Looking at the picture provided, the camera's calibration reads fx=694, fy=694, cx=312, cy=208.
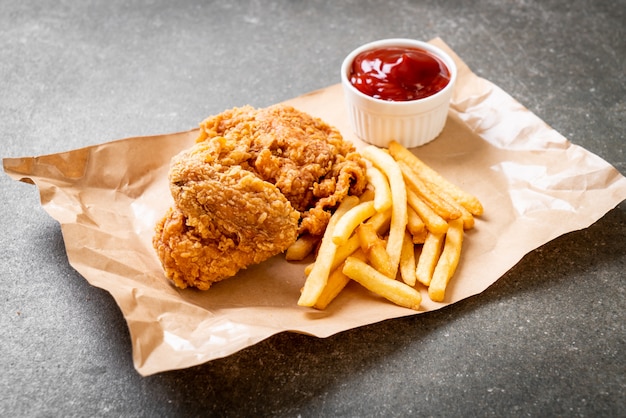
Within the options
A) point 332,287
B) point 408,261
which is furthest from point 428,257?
point 332,287

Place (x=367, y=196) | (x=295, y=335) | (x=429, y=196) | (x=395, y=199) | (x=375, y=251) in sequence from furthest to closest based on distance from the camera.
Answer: (x=367, y=196)
(x=429, y=196)
(x=395, y=199)
(x=375, y=251)
(x=295, y=335)

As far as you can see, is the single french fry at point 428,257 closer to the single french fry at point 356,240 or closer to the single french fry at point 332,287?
the single french fry at point 356,240

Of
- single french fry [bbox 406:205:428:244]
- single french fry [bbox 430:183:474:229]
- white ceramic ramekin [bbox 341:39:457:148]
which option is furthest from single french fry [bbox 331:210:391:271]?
white ceramic ramekin [bbox 341:39:457:148]

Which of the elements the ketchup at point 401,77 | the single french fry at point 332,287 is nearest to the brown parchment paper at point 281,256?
the single french fry at point 332,287

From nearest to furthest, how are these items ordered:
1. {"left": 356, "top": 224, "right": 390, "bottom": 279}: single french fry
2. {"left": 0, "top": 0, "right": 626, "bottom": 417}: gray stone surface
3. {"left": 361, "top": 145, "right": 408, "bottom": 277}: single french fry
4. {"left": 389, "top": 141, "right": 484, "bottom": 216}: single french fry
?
{"left": 0, "top": 0, "right": 626, "bottom": 417}: gray stone surface
{"left": 356, "top": 224, "right": 390, "bottom": 279}: single french fry
{"left": 361, "top": 145, "right": 408, "bottom": 277}: single french fry
{"left": 389, "top": 141, "right": 484, "bottom": 216}: single french fry

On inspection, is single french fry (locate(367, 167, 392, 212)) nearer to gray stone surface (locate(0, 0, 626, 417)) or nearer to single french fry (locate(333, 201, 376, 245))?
single french fry (locate(333, 201, 376, 245))

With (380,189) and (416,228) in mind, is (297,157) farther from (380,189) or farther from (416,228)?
(416,228)

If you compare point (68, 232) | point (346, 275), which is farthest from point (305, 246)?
point (68, 232)
